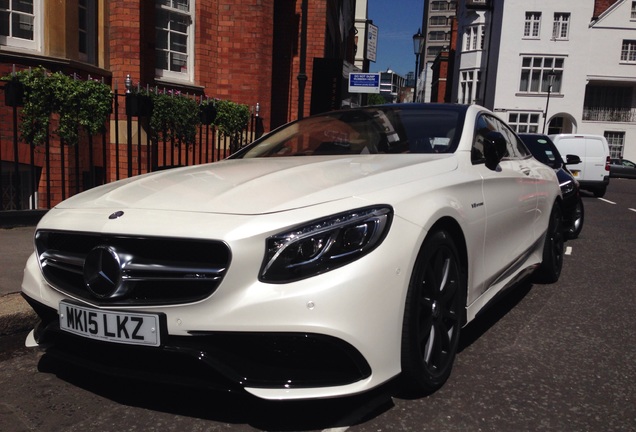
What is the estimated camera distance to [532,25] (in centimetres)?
4356

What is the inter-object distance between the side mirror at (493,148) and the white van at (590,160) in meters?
14.3

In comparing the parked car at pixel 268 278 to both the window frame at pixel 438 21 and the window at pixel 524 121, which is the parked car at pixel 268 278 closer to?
the window at pixel 524 121

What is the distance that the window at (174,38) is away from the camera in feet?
36.1

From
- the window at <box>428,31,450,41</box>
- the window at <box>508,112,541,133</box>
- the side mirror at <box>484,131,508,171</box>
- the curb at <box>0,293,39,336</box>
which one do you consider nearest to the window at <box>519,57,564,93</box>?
the window at <box>508,112,541,133</box>

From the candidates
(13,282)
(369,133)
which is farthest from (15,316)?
(369,133)

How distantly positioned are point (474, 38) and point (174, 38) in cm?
4436

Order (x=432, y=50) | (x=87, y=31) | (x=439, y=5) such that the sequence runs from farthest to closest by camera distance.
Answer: (x=432, y=50) → (x=439, y=5) → (x=87, y=31)

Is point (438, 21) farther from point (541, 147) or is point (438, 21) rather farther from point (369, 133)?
point (369, 133)

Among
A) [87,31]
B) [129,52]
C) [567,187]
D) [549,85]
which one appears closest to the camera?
[567,187]

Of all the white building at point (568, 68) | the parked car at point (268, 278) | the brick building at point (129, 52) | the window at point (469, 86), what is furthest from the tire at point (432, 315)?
the window at point (469, 86)

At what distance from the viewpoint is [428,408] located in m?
2.77

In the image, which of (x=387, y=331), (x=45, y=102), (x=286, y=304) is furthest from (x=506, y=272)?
(x=45, y=102)

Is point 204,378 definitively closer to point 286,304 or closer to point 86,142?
point 286,304

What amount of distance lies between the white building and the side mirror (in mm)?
41280
